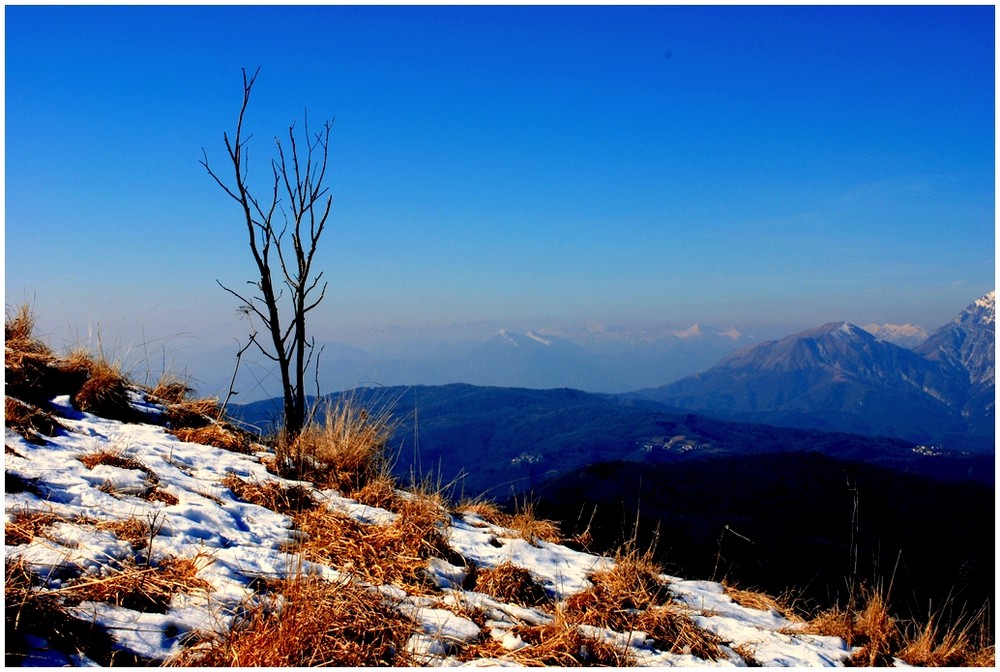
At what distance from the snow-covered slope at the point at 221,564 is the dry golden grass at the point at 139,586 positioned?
0.06 feet

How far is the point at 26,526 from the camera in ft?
11.1

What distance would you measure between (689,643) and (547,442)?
176 metres

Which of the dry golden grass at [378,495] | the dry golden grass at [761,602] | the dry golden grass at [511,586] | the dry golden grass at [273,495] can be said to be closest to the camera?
the dry golden grass at [511,586]

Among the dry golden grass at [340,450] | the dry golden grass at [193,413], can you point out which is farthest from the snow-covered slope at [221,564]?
the dry golden grass at [193,413]

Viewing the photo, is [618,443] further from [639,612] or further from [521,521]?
[639,612]

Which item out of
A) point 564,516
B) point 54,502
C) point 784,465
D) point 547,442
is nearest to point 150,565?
point 54,502

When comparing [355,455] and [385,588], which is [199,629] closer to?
[385,588]

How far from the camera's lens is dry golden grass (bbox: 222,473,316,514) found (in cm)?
A: 502

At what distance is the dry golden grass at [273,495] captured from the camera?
5020 millimetres

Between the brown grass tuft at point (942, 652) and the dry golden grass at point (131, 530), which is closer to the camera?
the dry golden grass at point (131, 530)

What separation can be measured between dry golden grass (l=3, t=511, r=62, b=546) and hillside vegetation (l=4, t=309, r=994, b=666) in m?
0.01

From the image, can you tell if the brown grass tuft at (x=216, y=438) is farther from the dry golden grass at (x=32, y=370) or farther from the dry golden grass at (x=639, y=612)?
the dry golden grass at (x=639, y=612)

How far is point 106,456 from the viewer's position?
4926 millimetres

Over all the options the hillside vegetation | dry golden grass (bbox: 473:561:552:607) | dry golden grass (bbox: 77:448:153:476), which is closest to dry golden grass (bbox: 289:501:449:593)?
the hillside vegetation
